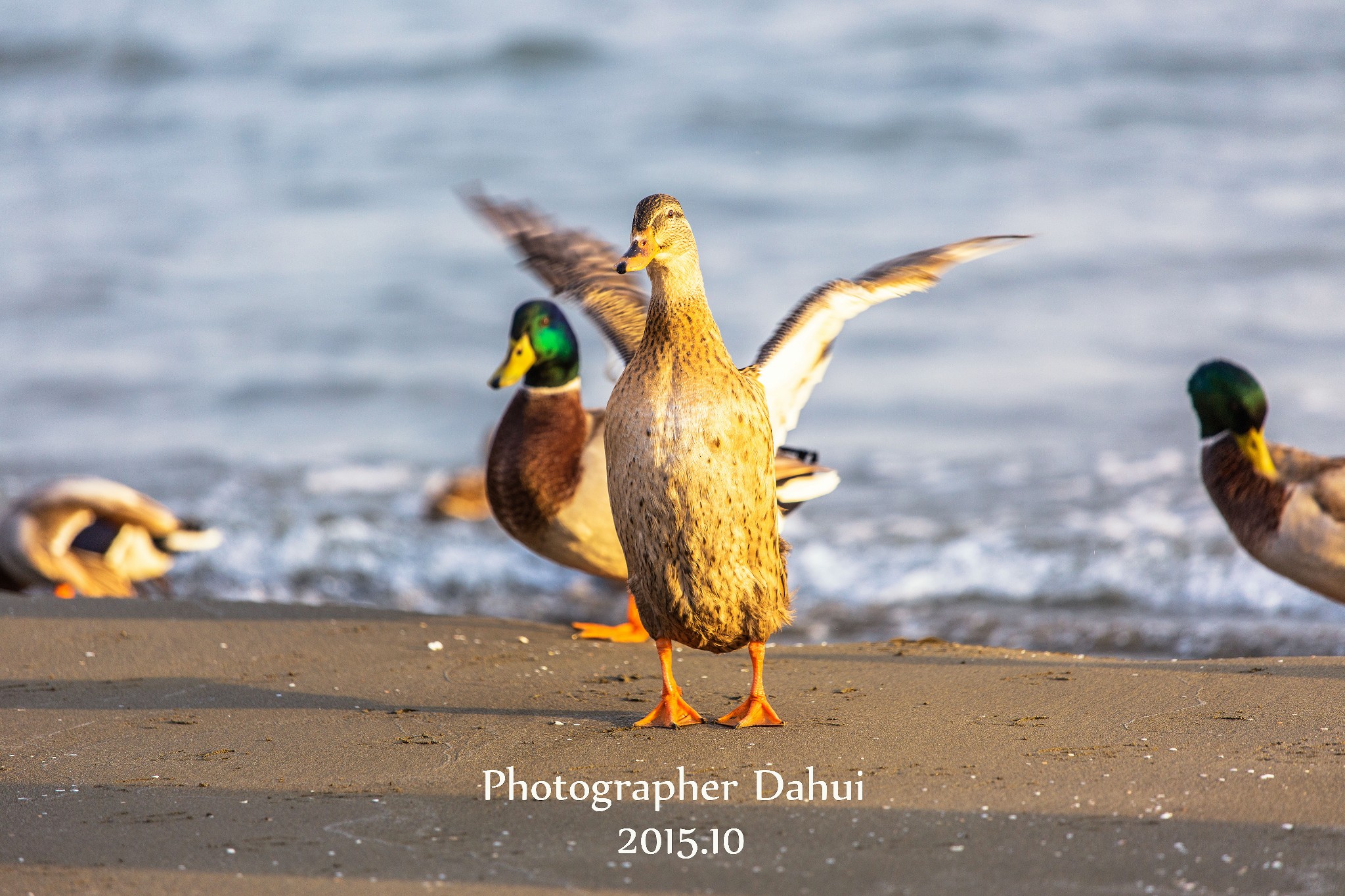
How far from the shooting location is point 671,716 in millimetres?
3195

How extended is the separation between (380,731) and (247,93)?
1476 cm

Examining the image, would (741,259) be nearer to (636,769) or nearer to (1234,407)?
(1234,407)

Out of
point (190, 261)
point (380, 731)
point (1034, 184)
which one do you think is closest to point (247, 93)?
point (190, 261)

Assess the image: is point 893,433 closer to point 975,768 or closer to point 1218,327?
point 1218,327

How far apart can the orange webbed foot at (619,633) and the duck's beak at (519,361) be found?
3.31ft

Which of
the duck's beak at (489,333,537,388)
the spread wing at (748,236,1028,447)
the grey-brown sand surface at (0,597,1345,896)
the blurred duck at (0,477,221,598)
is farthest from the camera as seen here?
the blurred duck at (0,477,221,598)

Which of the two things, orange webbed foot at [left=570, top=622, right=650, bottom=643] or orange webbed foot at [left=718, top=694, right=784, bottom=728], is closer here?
orange webbed foot at [left=718, top=694, right=784, bottom=728]

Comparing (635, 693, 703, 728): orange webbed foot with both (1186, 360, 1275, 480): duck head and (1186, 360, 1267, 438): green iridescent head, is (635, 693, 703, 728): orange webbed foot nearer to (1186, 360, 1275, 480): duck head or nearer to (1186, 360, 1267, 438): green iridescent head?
(1186, 360, 1275, 480): duck head

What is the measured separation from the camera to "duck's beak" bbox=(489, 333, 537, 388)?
4906mm

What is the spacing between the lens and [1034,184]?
42.1 ft

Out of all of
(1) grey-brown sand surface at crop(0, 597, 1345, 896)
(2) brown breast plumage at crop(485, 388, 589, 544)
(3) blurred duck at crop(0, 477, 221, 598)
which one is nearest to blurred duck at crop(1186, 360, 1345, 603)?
(1) grey-brown sand surface at crop(0, 597, 1345, 896)

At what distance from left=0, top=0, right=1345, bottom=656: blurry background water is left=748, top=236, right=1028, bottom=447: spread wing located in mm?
2031

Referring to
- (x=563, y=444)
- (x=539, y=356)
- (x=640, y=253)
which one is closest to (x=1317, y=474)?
(x=563, y=444)

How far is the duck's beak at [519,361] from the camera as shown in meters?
4.91
